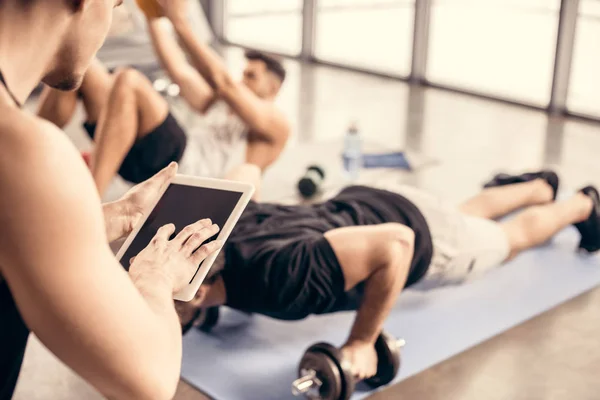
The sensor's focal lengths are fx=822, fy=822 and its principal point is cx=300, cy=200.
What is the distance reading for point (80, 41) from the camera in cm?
78

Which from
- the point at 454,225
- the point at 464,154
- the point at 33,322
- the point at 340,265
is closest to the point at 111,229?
the point at 33,322

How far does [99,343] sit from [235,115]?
2.13 meters

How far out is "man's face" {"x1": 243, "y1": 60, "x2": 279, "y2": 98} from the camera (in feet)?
9.20

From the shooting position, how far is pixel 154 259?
0.93 m

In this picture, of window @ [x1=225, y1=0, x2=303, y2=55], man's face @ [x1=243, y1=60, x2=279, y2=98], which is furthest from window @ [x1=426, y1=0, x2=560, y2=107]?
man's face @ [x1=243, y1=60, x2=279, y2=98]

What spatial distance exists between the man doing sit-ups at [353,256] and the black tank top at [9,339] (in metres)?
0.99

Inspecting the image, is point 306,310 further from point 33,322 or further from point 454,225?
point 33,322

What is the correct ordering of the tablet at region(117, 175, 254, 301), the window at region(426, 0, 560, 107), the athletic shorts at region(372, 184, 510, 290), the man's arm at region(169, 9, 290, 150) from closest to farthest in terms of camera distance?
1. the tablet at region(117, 175, 254, 301)
2. the athletic shorts at region(372, 184, 510, 290)
3. the man's arm at region(169, 9, 290, 150)
4. the window at region(426, 0, 560, 107)

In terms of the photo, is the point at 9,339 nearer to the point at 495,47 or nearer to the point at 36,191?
the point at 36,191

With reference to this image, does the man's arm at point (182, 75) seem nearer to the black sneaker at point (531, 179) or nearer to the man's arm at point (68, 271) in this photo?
the black sneaker at point (531, 179)

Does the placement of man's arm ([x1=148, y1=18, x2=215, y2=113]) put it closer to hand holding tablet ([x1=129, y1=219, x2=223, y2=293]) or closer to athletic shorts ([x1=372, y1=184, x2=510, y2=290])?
athletic shorts ([x1=372, y1=184, x2=510, y2=290])

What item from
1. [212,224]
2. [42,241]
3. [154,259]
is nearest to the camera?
[42,241]

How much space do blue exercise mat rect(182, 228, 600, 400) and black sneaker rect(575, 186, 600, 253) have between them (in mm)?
46

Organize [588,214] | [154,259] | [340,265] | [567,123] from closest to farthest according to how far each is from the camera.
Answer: [154,259] < [340,265] < [588,214] < [567,123]
